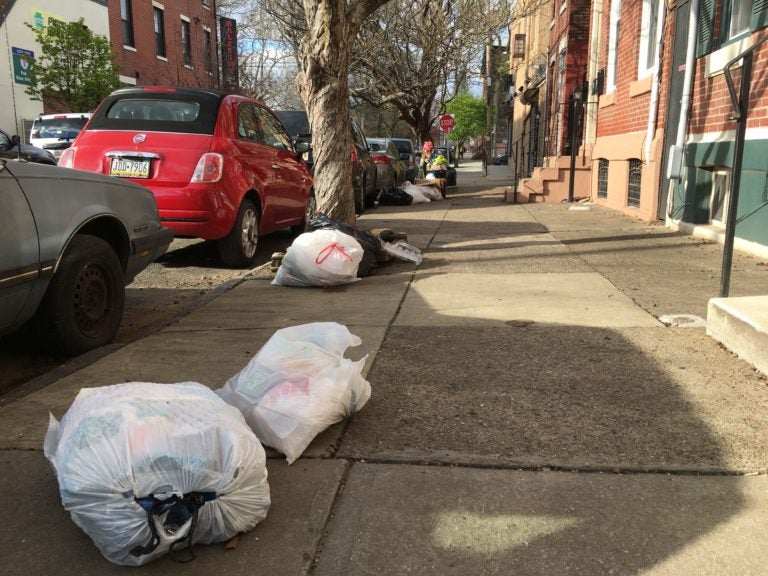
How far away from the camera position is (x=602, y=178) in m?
14.2

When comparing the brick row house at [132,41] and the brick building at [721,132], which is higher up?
the brick row house at [132,41]

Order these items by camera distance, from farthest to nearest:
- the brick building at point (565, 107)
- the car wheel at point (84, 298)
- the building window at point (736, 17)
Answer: the brick building at point (565, 107) < the building window at point (736, 17) < the car wheel at point (84, 298)

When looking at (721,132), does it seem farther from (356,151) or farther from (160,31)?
(160,31)

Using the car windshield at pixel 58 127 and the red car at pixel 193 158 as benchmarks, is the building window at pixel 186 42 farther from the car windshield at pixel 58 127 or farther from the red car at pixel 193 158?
the red car at pixel 193 158

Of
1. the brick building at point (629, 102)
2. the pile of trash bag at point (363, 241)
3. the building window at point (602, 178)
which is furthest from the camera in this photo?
the building window at point (602, 178)

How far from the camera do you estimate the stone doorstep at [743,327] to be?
378 centimetres

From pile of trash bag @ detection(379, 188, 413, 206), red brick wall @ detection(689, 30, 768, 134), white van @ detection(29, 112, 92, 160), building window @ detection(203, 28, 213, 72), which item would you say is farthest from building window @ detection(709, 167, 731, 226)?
building window @ detection(203, 28, 213, 72)

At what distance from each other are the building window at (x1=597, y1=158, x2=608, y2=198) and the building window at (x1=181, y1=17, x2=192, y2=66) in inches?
937

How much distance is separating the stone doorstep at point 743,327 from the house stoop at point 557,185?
11478 millimetres

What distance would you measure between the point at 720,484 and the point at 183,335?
3.43 meters

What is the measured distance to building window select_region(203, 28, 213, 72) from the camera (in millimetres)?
32781

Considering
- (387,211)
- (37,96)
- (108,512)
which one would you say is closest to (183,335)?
(108,512)

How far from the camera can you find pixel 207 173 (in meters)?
6.71

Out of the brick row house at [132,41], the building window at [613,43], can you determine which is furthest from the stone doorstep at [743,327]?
the brick row house at [132,41]
